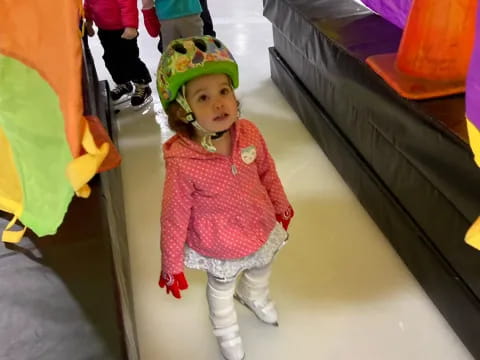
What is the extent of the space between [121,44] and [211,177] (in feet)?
4.49

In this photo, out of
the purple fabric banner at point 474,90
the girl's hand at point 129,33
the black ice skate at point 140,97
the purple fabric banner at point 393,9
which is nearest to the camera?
the purple fabric banner at point 474,90

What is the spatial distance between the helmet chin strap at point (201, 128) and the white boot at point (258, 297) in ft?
1.19

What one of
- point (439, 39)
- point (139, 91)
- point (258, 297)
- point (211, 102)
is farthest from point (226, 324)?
point (139, 91)

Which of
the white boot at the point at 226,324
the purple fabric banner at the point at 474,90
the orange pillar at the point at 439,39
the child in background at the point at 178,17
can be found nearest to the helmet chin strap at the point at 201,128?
the white boot at the point at 226,324

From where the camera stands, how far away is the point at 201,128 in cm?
98

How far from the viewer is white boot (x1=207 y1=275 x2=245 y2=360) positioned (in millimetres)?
1154

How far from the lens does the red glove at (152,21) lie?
2072 millimetres

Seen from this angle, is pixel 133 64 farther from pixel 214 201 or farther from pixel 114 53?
pixel 214 201

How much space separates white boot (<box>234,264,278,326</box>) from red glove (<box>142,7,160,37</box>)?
3.98 ft

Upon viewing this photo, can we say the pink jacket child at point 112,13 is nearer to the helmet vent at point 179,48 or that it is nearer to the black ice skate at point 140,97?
the black ice skate at point 140,97

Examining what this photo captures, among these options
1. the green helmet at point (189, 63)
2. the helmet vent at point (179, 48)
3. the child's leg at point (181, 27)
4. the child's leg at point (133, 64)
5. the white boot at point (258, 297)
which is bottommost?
the white boot at point (258, 297)

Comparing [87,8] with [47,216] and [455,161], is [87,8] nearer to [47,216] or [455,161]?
[47,216]

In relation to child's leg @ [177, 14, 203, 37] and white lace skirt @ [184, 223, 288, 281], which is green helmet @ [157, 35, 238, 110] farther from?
child's leg @ [177, 14, 203, 37]

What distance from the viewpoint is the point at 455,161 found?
1072 mm
